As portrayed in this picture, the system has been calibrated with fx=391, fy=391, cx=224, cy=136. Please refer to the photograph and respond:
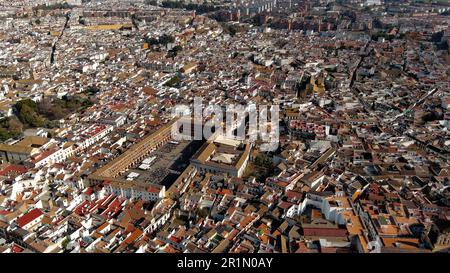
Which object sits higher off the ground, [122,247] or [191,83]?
[191,83]

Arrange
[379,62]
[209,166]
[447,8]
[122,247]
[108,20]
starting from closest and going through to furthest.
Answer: [122,247]
[209,166]
[379,62]
[108,20]
[447,8]

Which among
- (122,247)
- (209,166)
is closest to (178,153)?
(209,166)

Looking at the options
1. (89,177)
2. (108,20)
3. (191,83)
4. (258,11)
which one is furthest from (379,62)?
(108,20)

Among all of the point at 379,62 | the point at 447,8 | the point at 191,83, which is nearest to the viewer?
the point at 191,83

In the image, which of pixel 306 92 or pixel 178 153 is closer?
pixel 178 153

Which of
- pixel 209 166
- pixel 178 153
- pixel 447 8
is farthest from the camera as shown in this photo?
pixel 447 8

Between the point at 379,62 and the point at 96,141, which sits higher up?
the point at 379,62

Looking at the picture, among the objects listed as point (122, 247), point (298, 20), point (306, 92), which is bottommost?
point (122, 247)

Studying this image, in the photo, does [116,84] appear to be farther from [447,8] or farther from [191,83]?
[447,8]

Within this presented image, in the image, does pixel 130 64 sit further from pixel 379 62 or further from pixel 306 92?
pixel 379 62
